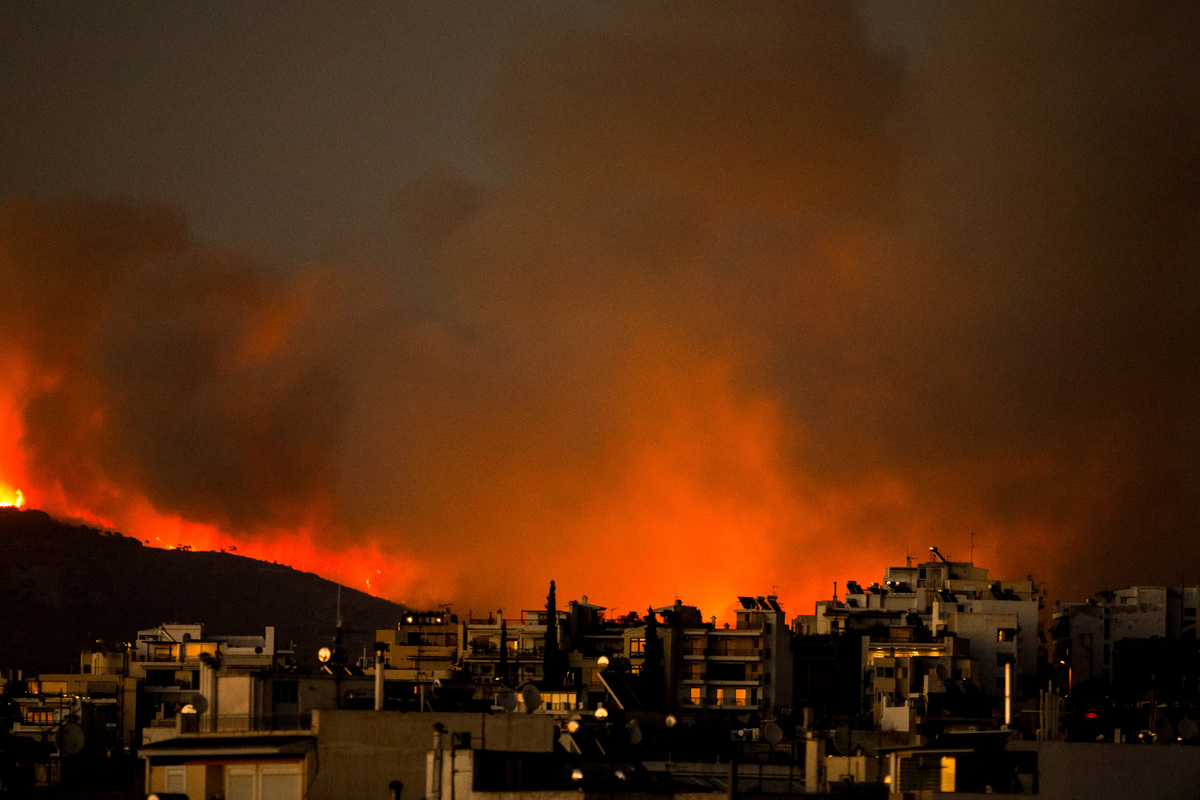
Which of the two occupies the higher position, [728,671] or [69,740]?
[728,671]

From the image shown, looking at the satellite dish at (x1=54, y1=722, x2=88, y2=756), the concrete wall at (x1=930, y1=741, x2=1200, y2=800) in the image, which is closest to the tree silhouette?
the satellite dish at (x1=54, y1=722, x2=88, y2=756)

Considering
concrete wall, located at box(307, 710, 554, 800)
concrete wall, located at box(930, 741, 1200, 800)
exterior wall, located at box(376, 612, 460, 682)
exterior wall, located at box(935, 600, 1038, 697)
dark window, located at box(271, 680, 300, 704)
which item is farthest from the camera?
exterior wall, located at box(376, 612, 460, 682)

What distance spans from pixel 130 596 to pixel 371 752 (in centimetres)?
12459

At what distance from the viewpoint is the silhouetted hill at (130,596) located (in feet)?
426

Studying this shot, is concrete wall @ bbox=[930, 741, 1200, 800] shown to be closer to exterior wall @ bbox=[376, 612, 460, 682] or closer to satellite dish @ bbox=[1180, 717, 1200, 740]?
satellite dish @ bbox=[1180, 717, 1200, 740]

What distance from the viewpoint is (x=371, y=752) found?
86.3 feet

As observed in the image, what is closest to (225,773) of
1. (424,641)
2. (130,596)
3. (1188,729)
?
(1188,729)

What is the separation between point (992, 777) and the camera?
1147 inches

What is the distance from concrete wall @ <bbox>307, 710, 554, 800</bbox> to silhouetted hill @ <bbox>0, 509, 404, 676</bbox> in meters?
92.3

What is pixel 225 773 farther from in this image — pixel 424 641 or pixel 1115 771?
pixel 424 641

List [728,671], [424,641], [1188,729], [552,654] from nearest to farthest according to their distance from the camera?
1. [1188,729]
2. [552,654]
3. [728,671]
4. [424,641]

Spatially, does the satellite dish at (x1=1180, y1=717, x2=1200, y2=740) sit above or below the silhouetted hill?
below

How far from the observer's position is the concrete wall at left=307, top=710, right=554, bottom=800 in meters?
26.1

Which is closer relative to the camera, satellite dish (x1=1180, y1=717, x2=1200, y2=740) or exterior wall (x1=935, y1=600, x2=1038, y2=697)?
satellite dish (x1=1180, y1=717, x2=1200, y2=740)
